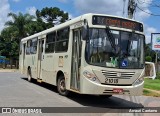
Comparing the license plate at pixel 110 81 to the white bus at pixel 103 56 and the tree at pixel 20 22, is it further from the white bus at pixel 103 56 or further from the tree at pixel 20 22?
the tree at pixel 20 22

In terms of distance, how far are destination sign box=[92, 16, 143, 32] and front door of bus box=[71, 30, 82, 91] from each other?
3.49 ft

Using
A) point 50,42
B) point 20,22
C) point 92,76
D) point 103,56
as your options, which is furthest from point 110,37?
point 20,22

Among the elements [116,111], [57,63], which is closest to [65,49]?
[57,63]

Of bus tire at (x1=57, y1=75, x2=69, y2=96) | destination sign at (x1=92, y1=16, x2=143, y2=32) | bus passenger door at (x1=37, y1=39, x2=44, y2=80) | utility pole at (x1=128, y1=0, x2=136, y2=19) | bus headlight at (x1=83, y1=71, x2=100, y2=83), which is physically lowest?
bus tire at (x1=57, y1=75, x2=69, y2=96)

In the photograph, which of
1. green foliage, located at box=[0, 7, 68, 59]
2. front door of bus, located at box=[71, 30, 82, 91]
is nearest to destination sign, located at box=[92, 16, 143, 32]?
front door of bus, located at box=[71, 30, 82, 91]

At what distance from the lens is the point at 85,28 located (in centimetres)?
1244

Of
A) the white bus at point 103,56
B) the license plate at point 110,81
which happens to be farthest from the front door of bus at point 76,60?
the license plate at point 110,81

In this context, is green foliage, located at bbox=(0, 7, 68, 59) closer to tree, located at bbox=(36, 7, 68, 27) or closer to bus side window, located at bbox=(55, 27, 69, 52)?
tree, located at bbox=(36, 7, 68, 27)

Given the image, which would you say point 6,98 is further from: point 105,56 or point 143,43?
point 143,43

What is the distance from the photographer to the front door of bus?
13.2 metres

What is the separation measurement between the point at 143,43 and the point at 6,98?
5.60m

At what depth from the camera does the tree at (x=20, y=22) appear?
5431 centimetres

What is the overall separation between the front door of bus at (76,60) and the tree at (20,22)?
41.0 meters

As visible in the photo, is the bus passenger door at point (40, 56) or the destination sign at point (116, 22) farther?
the bus passenger door at point (40, 56)
